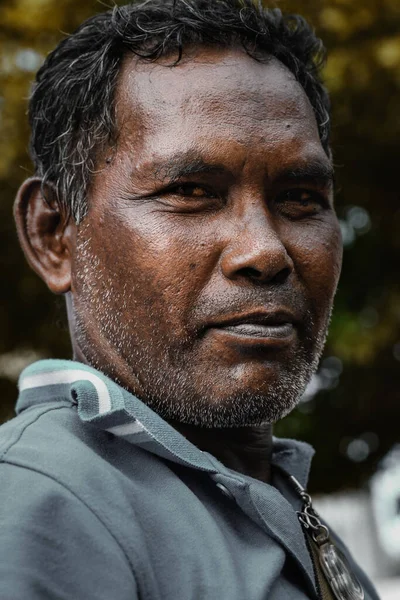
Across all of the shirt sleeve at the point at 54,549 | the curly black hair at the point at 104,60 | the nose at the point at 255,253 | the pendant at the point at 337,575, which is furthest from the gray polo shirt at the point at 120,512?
the curly black hair at the point at 104,60

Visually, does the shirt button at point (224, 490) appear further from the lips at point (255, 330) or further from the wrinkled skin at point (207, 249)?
the lips at point (255, 330)

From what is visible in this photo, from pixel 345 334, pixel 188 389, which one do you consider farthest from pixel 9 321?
pixel 188 389

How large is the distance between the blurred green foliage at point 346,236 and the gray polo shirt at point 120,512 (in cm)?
322

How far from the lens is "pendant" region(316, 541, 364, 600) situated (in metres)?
1.88

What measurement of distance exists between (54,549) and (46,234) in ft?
3.62

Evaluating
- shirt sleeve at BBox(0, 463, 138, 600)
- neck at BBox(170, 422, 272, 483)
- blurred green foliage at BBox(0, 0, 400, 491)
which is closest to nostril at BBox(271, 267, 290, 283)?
neck at BBox(170, 422, 272, 483)

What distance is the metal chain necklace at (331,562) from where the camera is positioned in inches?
74.2

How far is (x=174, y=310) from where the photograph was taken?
1.91 m

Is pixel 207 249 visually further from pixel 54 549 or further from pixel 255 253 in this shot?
pixel 54 549

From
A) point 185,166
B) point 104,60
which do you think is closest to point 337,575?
point 185,166

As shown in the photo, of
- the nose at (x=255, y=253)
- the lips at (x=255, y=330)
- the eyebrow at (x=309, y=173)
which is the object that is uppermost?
the eyebrow at (x=309, y=173)

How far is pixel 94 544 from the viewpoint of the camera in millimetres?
1401

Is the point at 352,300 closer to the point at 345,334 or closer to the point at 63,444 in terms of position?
the point at 345,334

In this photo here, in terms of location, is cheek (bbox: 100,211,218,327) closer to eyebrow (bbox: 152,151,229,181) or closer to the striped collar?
eyebrow (bbox: 152,151,229,181)
